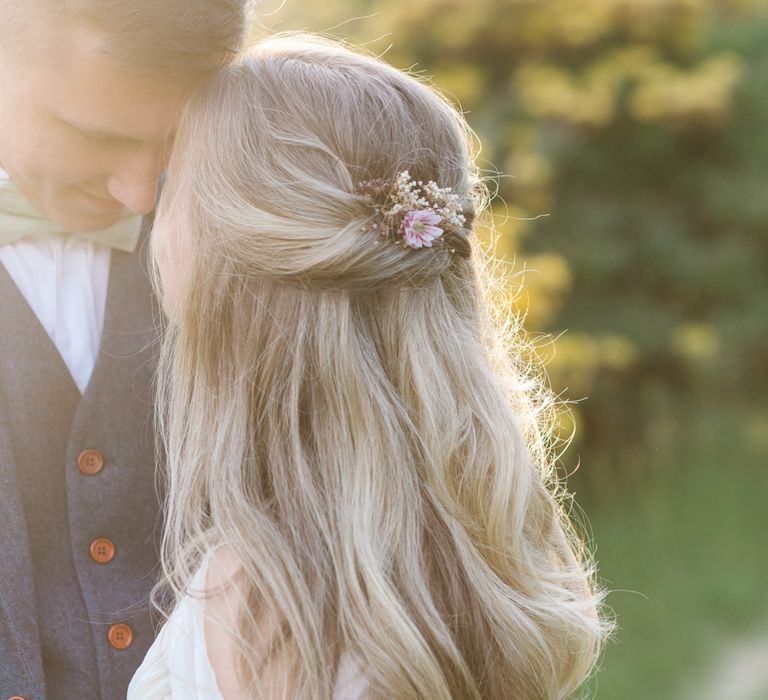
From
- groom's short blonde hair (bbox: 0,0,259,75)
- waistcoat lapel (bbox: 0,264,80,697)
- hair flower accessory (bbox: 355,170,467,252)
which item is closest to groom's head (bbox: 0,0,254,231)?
groom's short blonde hair (bbox: 0,0,259,75)

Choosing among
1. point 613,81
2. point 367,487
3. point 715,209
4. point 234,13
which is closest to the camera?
point 367,487

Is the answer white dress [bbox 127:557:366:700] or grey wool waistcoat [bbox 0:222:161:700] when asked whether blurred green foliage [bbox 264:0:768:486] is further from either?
white dress [bbox 127:557:366:700]

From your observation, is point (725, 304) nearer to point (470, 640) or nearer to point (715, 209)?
point (715, 209)

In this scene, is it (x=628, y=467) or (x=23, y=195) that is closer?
(x=23, y=195)

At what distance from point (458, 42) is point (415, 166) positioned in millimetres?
3256

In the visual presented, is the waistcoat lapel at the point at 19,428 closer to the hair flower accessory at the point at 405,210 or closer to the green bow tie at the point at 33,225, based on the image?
the green bow tie at the point at 33,225

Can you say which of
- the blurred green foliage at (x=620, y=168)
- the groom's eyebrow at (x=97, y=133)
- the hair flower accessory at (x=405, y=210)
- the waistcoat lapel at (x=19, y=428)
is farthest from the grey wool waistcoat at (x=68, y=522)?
the blurred green foliage at (x=620, y=168)

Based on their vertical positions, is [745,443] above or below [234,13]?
below

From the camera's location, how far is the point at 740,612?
498cm

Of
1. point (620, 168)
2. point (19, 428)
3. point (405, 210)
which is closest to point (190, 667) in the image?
point (19, 428)

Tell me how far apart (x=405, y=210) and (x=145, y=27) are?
19.1 inches

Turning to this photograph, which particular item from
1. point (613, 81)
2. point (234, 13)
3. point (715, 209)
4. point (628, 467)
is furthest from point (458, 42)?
point (234, 13)

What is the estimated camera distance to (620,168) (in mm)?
5562

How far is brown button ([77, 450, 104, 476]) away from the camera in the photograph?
1.69 m
